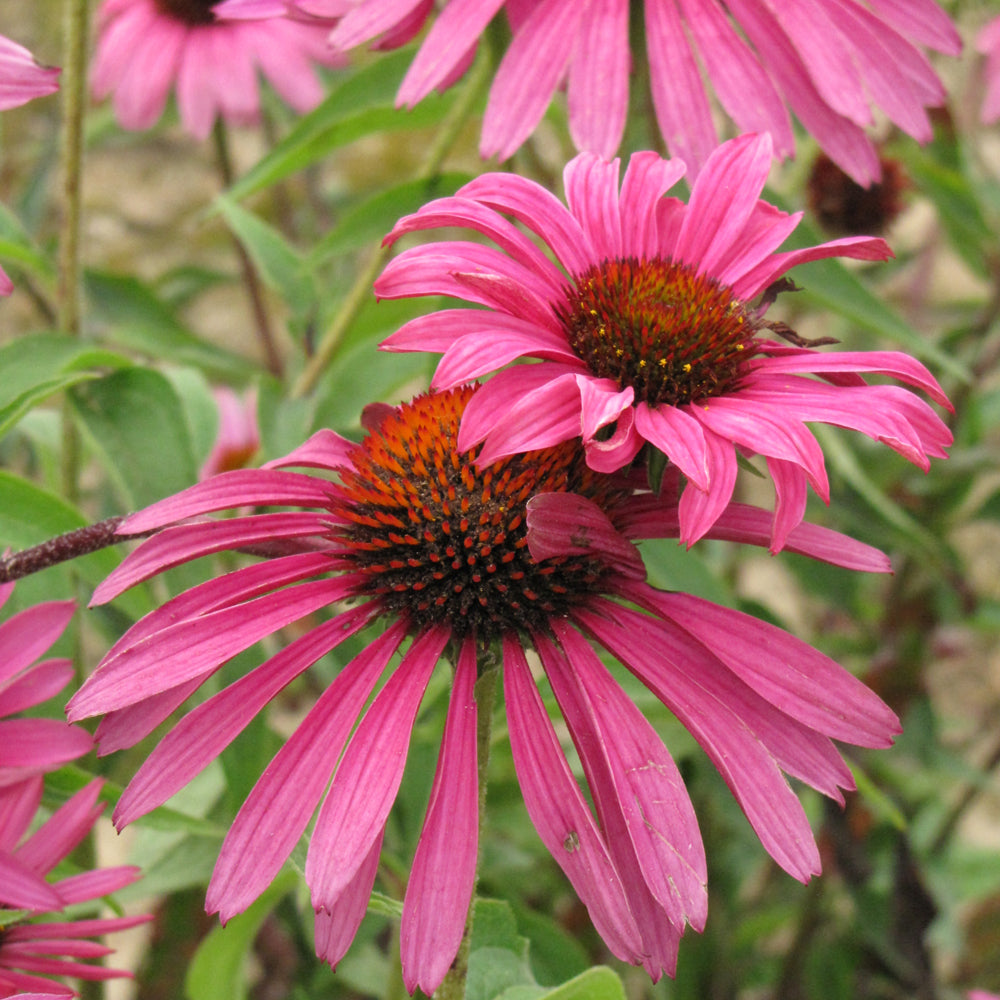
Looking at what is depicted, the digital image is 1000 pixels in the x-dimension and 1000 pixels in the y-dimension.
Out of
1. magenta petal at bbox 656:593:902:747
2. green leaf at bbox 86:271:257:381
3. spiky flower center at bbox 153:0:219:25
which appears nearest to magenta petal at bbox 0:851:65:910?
magenta petal at bbox 656:593:902:747

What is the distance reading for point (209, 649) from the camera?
0.56 meters

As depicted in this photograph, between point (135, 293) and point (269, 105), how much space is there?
0.43 metres

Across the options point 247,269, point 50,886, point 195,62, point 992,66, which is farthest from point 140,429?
point 992,66

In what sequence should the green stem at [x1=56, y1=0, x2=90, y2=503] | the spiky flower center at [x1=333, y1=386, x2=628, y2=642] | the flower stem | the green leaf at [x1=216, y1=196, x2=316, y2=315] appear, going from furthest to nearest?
the flower stem
the green leaf at [x1=216, y1=196, x2=316, y2=315]
the green stem at [x1=56, y1=0, x2=90, y2=503]
the spiky flower center at [x1=333, y1=386, x2=628, y2=642]

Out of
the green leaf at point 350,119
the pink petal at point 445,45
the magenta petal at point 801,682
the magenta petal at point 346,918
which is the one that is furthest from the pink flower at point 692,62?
the magenta petal at point 346,918

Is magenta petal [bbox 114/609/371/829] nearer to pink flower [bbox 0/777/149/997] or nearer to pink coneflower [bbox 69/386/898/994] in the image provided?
pink coneflower [bbox 69/386/898/994]

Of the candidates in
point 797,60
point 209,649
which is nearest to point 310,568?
point 209,649

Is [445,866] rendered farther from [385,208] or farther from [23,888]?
[385,208]

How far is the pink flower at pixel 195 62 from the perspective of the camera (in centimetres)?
141

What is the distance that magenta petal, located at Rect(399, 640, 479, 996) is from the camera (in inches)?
19.7

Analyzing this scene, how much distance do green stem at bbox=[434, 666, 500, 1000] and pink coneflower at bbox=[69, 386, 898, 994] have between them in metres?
0.02

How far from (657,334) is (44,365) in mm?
447

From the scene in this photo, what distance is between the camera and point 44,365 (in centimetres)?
82

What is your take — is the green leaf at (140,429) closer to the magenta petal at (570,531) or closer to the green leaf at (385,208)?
the green leaf at (385,208)
